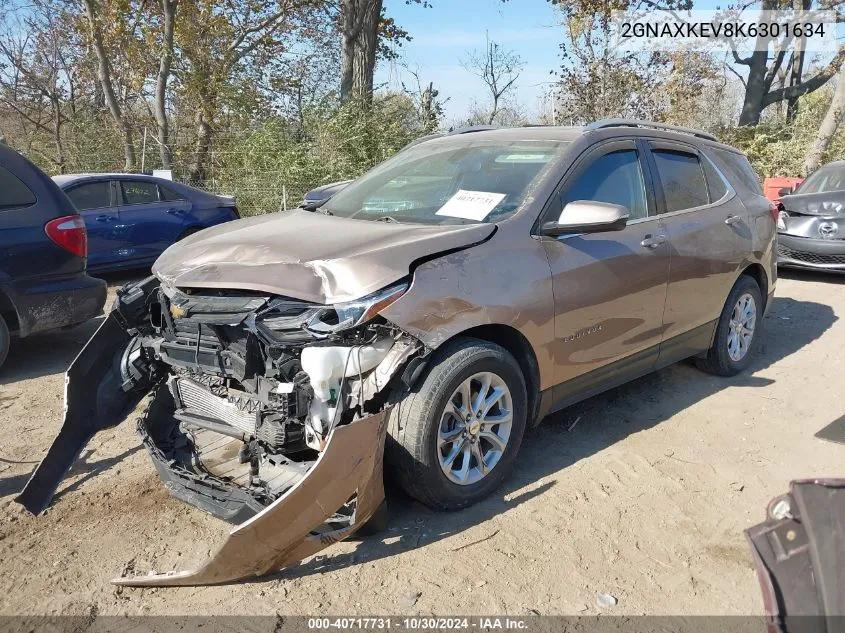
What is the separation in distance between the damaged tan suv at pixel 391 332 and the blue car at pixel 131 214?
5319 millimetres

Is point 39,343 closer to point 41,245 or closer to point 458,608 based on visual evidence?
point 41,245

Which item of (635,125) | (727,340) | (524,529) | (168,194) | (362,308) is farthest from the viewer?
(168,194)

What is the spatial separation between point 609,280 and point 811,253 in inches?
255

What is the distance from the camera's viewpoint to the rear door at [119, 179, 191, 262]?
8.98 meters

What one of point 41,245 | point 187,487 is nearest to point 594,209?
point 187,487

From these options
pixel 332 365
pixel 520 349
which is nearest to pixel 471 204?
pixel 520 349

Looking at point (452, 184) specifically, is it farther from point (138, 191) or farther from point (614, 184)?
point (138, 191)

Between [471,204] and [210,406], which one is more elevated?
[471,204]

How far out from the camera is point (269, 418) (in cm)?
307

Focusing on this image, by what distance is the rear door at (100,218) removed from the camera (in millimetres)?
8578

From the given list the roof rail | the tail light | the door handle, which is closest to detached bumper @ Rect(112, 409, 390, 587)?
the door handle

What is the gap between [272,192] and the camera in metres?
12.8

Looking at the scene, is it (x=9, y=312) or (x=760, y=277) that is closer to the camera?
(x=9, y=312)

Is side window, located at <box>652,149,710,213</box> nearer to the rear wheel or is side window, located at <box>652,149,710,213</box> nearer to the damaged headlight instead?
the damaged headlight
